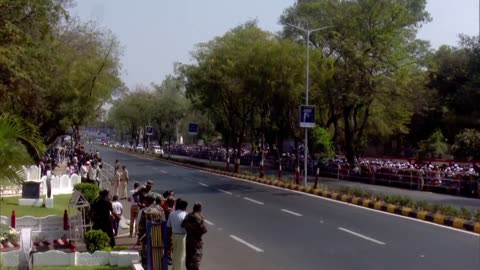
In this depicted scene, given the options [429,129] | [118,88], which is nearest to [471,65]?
[429,129]

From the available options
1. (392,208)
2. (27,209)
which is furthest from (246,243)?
(27,209)

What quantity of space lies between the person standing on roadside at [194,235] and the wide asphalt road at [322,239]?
2082mm

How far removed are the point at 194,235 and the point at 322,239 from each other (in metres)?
6.73

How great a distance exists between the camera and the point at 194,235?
12023mm

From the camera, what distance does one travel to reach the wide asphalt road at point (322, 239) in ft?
47.9

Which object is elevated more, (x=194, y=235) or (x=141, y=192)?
(x=141, y=192)

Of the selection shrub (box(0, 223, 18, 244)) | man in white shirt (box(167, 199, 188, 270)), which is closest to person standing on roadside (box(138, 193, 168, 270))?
man in white shirt (box(167, 199, 188, 270))

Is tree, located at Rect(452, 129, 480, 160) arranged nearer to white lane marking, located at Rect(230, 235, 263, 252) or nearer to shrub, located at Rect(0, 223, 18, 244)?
white lane marking, located at Rect(230, 235, 263, 252)

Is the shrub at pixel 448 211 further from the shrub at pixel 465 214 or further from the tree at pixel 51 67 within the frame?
the tree at pixel 51 67

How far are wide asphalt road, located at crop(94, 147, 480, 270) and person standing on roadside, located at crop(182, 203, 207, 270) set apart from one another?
2.08 meters

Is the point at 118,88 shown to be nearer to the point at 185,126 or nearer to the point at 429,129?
the point at 429,129

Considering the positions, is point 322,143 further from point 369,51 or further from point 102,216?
point 102,216

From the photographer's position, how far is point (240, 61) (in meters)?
47.2

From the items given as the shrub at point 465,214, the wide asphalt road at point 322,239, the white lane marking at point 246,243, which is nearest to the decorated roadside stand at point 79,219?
the wide asphalt road at point 322,239
